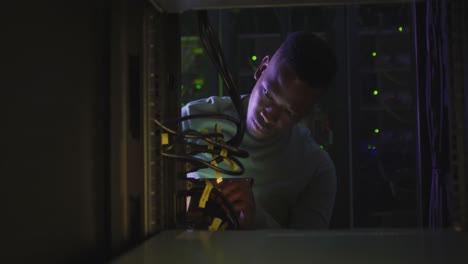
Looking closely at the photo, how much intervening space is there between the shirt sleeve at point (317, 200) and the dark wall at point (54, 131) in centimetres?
123

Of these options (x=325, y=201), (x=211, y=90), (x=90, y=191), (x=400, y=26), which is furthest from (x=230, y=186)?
(x=400, y=26)

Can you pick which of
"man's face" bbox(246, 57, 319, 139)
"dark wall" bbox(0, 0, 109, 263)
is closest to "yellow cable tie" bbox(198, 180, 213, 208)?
"dark wall" bbox(0, 0, 109, 263)

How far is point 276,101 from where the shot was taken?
4.90 feet

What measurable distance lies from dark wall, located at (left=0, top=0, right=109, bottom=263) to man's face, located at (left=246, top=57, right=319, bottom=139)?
37.8 inches

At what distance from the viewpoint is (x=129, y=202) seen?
0.59 metres

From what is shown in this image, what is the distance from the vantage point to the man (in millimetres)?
1448

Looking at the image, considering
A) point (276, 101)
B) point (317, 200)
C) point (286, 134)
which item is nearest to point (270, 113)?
point (276, 101)

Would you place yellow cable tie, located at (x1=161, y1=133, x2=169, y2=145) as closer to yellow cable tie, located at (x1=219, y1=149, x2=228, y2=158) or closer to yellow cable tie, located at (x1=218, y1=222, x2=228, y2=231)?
yellow cable tie, located at (x1=219, y1=149, x2=228, y2=158)

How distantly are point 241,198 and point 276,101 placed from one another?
0.59 meters

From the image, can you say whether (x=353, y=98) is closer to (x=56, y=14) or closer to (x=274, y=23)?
A: (x=274, y=23)

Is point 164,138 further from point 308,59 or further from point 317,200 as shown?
point 317,200

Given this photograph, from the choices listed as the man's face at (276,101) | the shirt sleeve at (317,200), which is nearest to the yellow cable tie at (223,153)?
the man's face at (276,101)

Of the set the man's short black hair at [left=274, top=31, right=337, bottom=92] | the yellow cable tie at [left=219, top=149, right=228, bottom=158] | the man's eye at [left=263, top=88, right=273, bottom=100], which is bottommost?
the yellow cable tie at [left=219, top=149, right=228, bottom=158]

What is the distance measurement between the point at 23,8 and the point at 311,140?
156 centimetres
